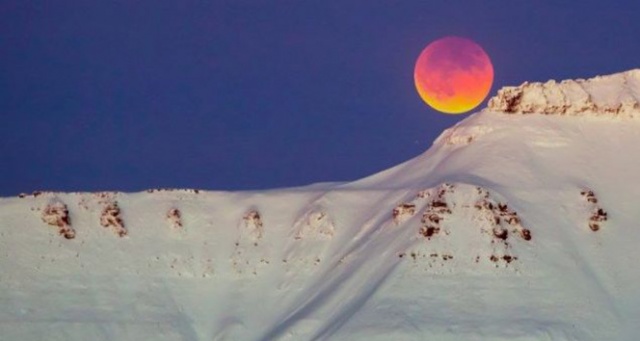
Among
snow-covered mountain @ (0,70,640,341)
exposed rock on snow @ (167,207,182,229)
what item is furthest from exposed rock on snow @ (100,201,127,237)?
exposed rock on snow @ (167,207,182,229)

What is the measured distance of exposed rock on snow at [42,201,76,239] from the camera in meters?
134

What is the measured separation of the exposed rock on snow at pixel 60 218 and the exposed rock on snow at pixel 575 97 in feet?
146

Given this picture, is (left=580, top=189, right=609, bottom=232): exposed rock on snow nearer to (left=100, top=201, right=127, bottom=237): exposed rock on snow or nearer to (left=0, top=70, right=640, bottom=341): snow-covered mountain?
(left=0, top=70, right=640, bottom=341): snow-covered mountain

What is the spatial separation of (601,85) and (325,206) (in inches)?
1330

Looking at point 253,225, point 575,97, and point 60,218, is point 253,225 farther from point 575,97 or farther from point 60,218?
point 575,97

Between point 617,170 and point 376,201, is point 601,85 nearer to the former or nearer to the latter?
point 617,170

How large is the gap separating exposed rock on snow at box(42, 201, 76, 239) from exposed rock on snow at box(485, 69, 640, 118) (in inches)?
1751

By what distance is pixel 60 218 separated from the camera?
135625 mm

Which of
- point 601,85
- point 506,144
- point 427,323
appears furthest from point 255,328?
point 601,85

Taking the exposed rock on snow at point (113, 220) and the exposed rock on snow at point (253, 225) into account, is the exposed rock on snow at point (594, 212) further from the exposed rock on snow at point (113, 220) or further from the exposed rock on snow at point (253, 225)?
the exposed rock on snow at point (113, 220)

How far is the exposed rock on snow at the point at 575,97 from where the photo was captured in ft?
475

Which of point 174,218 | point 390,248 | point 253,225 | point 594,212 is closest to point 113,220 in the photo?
point 174,218

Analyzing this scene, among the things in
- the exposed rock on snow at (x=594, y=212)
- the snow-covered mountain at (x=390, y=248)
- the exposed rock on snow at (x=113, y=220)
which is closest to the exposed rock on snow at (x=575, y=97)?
the snow-covered mountain at (x=390, y=248)

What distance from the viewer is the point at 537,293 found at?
113 meters
